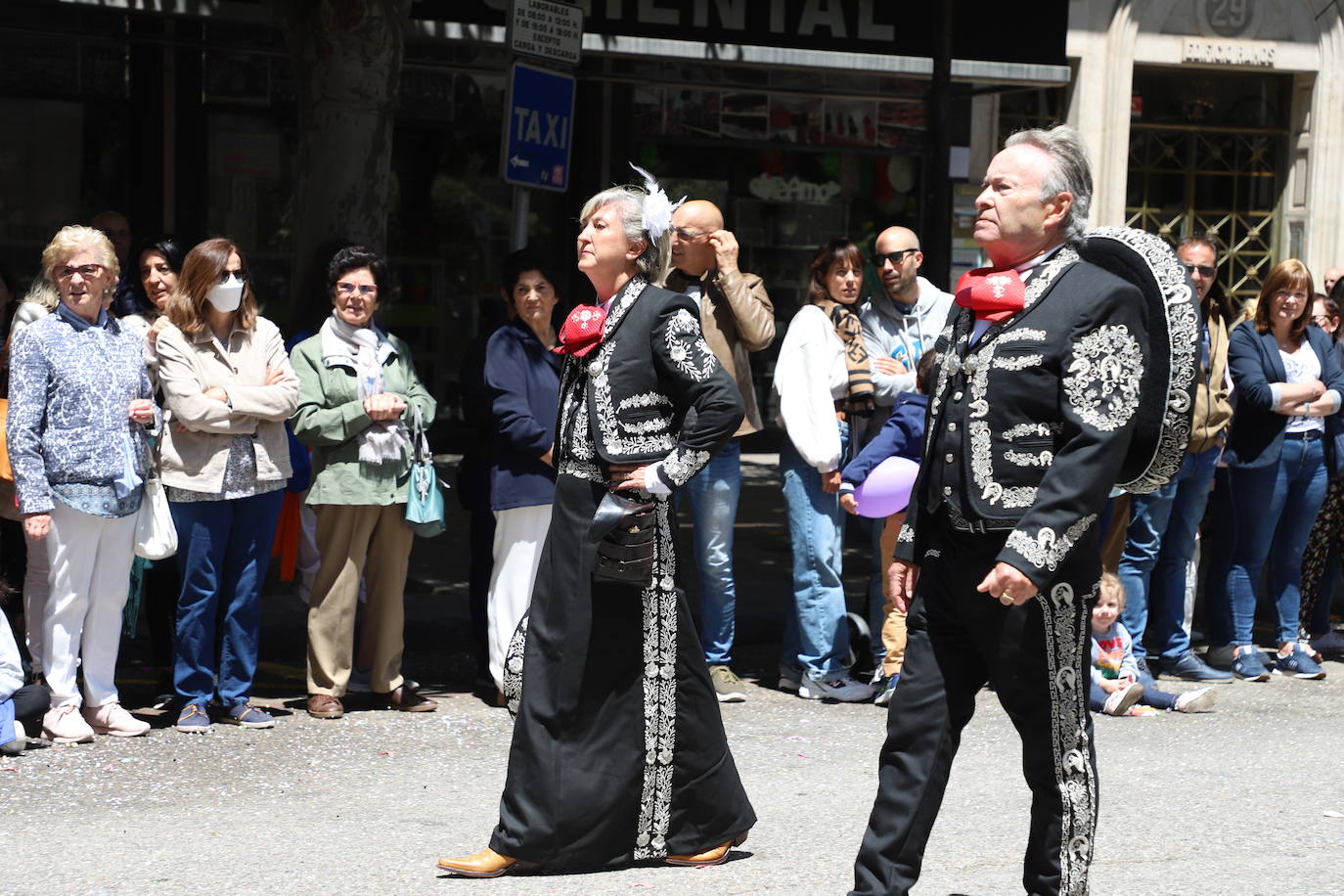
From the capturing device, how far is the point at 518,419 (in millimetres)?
7082

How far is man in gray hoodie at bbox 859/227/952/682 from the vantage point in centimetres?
764

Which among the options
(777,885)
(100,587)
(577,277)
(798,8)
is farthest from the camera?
(577,277)

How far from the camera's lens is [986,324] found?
4215 millimetres

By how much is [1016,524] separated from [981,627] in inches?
12.2

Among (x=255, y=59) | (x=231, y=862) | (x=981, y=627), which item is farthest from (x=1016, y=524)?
(x=255, y=59)

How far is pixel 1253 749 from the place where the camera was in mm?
6836

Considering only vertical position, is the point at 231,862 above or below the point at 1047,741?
below

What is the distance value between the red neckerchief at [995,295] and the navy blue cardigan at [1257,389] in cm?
441

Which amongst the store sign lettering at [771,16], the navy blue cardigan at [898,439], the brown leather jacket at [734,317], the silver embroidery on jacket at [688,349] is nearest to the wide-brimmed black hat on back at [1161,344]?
the silver embroidery on jacket at [688,349]

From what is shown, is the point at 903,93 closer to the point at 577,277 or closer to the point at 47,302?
the point at 577,277

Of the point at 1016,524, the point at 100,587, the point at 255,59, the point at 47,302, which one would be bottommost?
the point at 100,587

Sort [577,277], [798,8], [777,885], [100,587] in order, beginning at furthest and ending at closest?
[577,277] → [798,8] → [100,587] → [777,885]

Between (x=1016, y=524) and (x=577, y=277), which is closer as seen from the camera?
(x=1016, y=524)

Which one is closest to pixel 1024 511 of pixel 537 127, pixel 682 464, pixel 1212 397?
pixel 682 464
